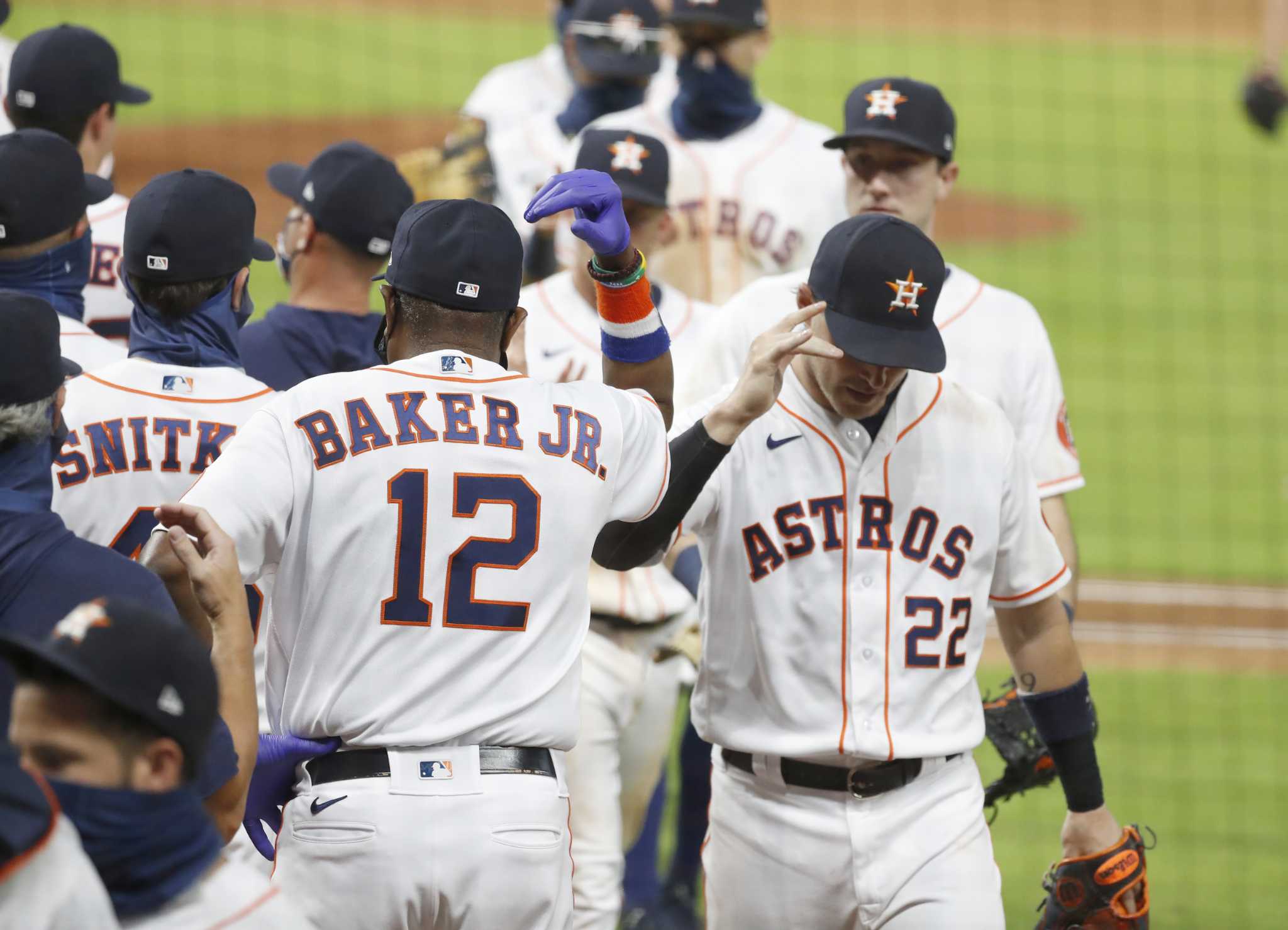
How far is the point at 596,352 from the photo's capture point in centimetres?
447

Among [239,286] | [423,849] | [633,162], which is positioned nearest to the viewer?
[423,849]

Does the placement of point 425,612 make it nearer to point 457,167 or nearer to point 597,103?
point 457,167

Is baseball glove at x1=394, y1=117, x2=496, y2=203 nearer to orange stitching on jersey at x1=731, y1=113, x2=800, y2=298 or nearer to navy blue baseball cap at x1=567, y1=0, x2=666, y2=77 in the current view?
navy blue baseball cap at x1=567, y1=0, x2=666, y2=77

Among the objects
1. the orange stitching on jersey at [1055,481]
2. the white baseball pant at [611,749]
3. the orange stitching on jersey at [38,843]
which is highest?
the orange stitching on jersey at [38,843]

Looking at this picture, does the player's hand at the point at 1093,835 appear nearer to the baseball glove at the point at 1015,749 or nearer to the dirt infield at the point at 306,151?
the baseball glove at the point at 1015,749

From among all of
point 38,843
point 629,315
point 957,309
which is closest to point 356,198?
point 629,315

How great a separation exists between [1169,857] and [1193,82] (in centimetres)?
1542

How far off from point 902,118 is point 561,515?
178 centimetres

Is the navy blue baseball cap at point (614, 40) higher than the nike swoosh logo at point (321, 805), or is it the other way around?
the navy blue baseball cap at point (614, 40)

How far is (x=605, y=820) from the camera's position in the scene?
4.32 metres

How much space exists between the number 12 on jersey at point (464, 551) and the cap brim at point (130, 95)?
2348 mm

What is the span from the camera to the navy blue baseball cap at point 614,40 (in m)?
6.21

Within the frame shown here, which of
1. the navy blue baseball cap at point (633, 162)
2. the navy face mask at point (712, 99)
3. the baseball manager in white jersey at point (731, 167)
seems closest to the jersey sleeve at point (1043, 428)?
the navy blue baseball cap at point (633, 162)

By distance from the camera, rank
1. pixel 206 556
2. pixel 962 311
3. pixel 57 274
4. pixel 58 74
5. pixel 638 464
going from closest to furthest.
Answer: pixel 206 556
pixel 638 464
pixel 57 274
pixel 962 311
pixel 58 74
